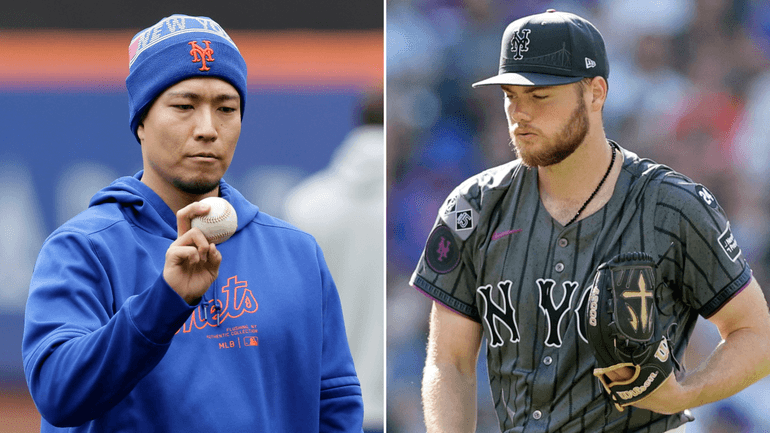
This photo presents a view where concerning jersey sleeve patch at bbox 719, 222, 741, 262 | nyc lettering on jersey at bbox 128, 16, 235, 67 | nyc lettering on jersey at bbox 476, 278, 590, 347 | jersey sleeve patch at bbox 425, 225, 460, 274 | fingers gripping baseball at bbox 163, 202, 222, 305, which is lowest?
nyc lettering on jersey at bbox 476, 278, 590, 347

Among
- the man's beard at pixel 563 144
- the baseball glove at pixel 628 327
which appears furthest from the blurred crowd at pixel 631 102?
the baseball glove at pixel 628 327

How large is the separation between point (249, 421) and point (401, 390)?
3969mm

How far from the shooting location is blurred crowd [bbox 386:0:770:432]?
631 cm

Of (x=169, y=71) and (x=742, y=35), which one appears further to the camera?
(x=742, y=35)

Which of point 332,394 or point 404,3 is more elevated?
point 404,3

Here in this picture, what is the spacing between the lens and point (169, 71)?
204cm

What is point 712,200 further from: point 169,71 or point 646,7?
point 646,7

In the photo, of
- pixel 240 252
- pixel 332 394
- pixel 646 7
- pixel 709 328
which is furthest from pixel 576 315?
pixel 646 7

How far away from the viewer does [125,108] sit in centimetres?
492

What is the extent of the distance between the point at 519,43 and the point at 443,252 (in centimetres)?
74

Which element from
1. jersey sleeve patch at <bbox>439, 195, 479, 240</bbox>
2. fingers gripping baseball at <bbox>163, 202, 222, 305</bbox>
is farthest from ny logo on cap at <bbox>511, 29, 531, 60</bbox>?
fingers gripping baseball at <bbox>163, 202, 222, 305</bbox>

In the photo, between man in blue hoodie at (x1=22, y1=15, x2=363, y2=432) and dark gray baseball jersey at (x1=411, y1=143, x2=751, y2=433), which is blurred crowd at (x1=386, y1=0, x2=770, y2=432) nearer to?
dark gray baseball jersey at (x1=411, y1=143, x2=751, y2=433)

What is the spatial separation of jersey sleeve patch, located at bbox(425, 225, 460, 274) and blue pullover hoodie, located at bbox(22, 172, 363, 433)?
73 cm

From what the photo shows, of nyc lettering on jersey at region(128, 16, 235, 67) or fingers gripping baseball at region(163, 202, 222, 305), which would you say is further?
nyc lettering on jersey at region(128, 16, 235, 67)
